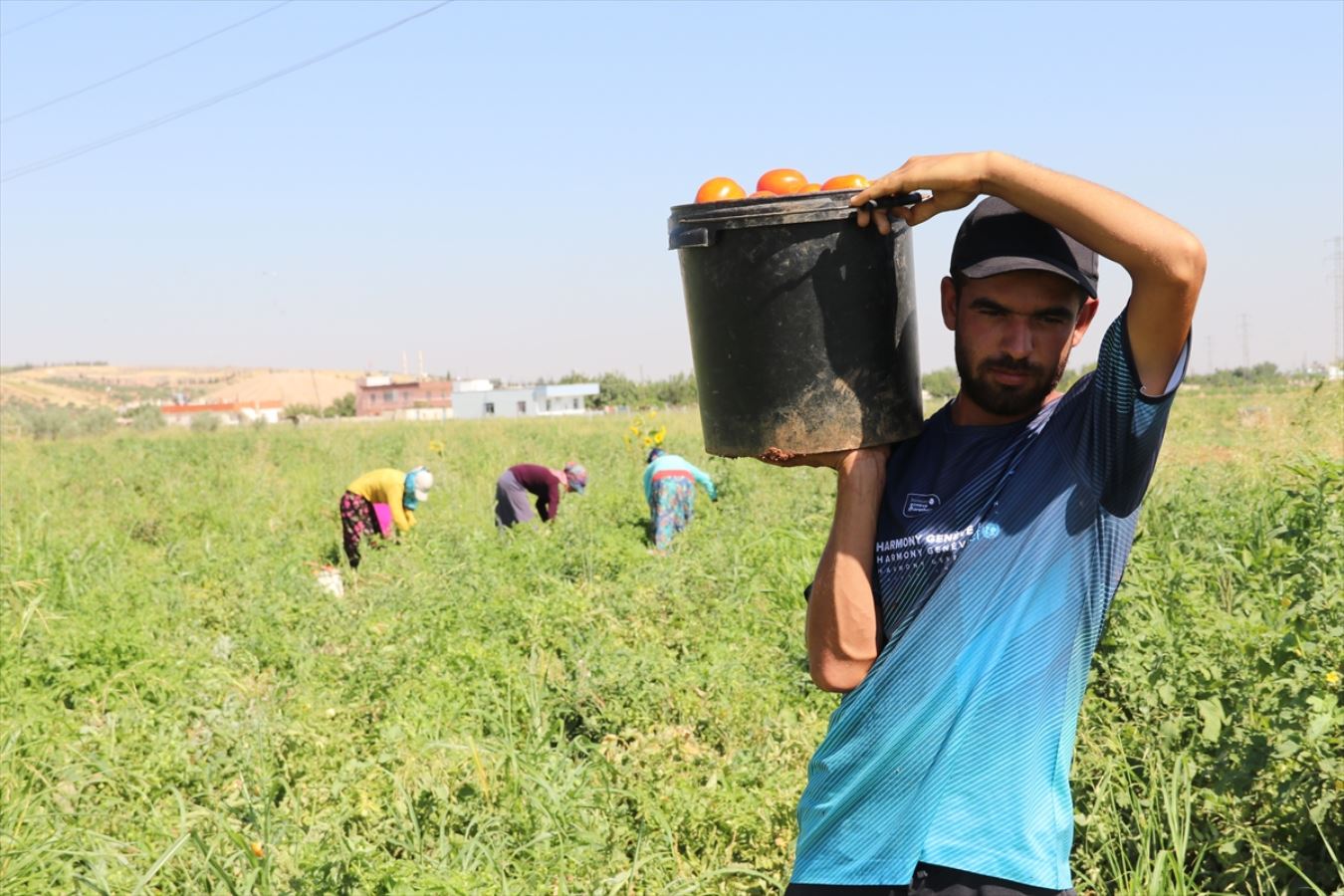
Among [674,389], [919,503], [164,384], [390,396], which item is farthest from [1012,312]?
[164,384]

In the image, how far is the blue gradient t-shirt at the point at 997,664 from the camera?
1726mm

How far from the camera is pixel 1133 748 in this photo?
3.60 metres

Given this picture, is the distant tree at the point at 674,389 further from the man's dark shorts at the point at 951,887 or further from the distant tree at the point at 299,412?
the man's dark shorts at the point at 951,887

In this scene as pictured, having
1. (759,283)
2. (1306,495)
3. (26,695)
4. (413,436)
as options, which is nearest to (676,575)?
(26,695)

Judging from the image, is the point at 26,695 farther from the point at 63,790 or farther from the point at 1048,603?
the point at 1048,603

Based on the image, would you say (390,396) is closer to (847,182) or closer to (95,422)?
(95,422)

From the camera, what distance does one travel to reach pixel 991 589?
175cm

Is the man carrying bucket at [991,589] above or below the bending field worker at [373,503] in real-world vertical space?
above

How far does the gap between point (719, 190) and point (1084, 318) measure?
61 centimetres

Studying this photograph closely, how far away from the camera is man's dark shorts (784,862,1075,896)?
5.63ft

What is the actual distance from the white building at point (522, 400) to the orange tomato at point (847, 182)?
247 feet

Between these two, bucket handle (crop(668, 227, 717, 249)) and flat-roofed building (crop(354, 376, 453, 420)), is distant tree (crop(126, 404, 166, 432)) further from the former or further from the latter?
flat-roofed building (crop(354, 376, 453, 420))

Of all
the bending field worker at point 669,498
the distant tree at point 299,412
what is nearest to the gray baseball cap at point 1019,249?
the bending field worker at point 669,498

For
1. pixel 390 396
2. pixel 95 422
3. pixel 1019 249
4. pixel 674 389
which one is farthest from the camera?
pixel 390 396
